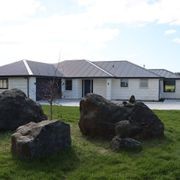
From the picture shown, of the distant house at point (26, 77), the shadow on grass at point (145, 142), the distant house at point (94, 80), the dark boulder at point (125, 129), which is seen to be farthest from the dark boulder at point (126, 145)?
the distant house at point (94, 80)

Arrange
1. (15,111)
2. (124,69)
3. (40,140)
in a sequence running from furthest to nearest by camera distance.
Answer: (124,69) → (15,111) → (40,140)

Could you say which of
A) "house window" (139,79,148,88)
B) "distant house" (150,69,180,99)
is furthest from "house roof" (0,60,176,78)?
"house window" (139,79,148,88)

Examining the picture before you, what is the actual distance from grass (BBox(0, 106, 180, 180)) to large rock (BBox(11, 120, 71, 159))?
6.7 inches

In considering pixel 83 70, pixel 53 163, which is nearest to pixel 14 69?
pixel 83 70

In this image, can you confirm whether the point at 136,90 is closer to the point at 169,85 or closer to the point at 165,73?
the point at 169,85

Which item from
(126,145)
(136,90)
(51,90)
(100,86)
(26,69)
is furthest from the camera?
(100,86)

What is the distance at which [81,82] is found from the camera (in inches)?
1419

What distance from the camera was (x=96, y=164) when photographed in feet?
26.3

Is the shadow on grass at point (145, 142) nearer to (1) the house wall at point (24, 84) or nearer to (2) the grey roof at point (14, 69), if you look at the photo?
(1) the house wall at point (24, 84)

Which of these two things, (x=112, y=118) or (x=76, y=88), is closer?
(x=112, y=118)

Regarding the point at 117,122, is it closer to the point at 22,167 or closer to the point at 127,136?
the point at 127,136

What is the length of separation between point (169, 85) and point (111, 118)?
94.2 ft

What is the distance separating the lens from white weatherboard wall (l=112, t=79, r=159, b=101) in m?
33.6

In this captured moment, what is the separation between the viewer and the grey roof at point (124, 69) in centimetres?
3402
